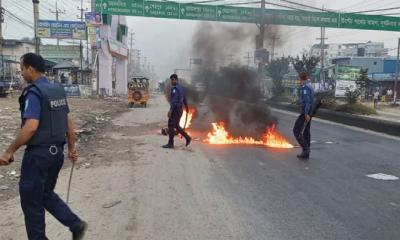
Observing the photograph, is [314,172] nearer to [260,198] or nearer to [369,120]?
[260,198]

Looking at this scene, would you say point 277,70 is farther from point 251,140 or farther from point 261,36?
point 251,140

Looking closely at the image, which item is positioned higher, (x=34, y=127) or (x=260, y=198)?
(x=34, y=127)

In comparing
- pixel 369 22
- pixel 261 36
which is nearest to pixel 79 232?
pixel 261 36

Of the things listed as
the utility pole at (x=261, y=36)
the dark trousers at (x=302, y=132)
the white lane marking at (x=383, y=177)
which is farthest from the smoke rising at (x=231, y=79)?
the white lane marking at (x=383, y=177)

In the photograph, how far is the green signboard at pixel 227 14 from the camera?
90.1 ft

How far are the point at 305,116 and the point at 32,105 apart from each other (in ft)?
22.6

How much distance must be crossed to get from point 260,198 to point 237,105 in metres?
10.4

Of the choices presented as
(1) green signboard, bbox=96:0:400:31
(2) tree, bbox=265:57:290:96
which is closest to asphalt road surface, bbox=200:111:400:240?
(1) green signboard, bbox=96:0:400:31

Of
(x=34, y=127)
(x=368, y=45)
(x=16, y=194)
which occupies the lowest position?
(x=16, y=194)

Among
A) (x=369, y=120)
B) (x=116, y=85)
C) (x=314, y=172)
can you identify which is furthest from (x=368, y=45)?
(x=314, y=172)

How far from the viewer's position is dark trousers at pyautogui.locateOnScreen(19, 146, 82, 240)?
3.85 metres

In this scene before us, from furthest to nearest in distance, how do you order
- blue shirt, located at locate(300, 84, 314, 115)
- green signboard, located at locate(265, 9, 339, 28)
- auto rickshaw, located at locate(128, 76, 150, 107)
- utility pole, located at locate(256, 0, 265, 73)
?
1. auto rickshaw, located at locate(128, 76, 150, 107)
2. utility pole, located at locate(256, 0, 265, 73)
3. green signboard, located at locate(265, 9, 339, 28)
4. blue shirt, located at locate(300, 84, 314, 115)

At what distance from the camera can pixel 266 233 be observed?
477 centimetres

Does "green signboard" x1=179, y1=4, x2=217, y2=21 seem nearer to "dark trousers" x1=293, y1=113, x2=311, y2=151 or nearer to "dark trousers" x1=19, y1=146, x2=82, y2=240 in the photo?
"dark trousers" x1=293, y1=113, x2=311, y2=151
